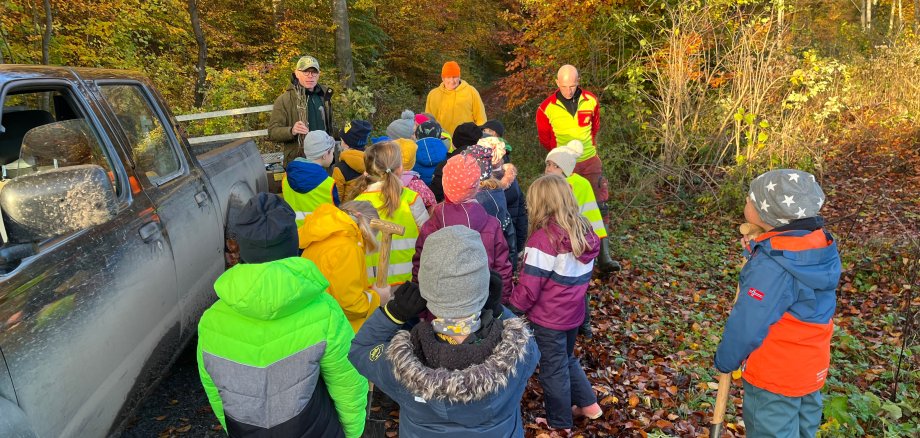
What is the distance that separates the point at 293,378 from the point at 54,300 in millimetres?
968

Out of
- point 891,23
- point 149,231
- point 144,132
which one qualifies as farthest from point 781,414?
point 891,23

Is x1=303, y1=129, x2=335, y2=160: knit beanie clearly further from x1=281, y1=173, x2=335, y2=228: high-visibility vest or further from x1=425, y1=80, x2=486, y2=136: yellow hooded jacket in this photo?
x1=425, y1=80, x2=486, y2=136: yellow hooded jacket

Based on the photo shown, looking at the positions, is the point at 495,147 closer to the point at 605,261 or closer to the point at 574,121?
the point at 574,121

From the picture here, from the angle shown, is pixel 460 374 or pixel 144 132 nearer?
pixel 460 374

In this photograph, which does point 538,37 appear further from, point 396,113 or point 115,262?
point 115,262

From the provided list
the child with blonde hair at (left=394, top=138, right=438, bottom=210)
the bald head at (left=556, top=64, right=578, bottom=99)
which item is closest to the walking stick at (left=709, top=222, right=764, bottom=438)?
the child with blonde hair at (left=394, top=138, right=438, bottom=210)

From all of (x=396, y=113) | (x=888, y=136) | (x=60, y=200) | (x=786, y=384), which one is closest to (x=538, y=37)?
(x=396, y=113)

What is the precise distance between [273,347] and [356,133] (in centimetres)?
328

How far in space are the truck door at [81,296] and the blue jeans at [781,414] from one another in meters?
3.17

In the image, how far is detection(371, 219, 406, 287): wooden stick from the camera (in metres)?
3.62

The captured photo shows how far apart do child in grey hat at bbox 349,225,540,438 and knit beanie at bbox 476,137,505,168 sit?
2.67m

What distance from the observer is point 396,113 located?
16.1 metres

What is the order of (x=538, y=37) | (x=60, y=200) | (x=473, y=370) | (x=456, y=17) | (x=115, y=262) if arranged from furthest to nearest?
(x=456, y=17) → (x=538, y=37) → (x=115, y=262) → (x=60, y=200) → (x=473, y=370)

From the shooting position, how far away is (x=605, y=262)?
635cm
